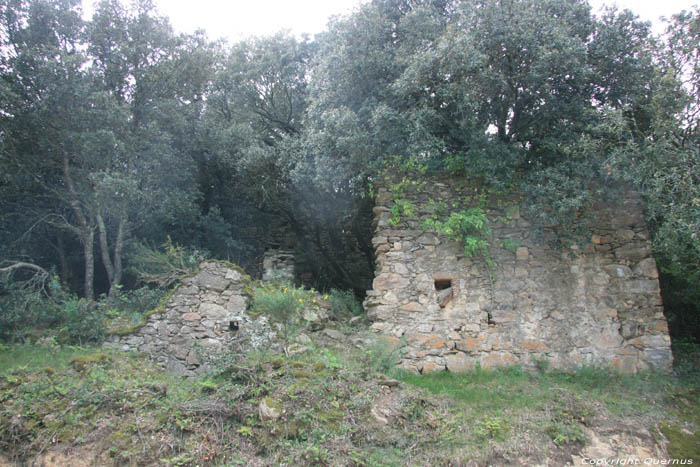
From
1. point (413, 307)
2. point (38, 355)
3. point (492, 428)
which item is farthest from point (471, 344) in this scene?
point (38, 355)

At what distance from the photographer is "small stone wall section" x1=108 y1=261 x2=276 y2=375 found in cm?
649

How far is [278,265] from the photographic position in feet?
34.4

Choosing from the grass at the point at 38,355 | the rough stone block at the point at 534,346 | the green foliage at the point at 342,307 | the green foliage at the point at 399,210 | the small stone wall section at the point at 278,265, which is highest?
the green foliage at the point at 399,210

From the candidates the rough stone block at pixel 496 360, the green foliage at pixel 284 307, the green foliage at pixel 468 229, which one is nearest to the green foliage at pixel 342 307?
the green foliage at pixel 284 307

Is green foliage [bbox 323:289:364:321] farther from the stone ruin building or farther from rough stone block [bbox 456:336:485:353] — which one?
rough stone block [bbox 456:336:485:353]

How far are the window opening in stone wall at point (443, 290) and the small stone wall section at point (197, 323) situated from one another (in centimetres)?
268

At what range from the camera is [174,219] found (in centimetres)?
973

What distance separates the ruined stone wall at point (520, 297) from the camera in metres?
6.51

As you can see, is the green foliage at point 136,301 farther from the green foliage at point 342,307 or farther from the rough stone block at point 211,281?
the green foliage at point 342,307

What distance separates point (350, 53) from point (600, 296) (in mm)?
5976

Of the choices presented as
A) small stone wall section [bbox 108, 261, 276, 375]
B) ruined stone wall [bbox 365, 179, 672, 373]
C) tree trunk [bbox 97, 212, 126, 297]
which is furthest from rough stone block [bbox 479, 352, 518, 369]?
tree trunk [bbox 97, 212, 126, 297]

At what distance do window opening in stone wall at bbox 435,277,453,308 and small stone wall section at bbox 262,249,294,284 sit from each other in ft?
14.0

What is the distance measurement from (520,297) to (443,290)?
1224 mm

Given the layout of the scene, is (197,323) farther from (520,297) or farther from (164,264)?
(520,297)
